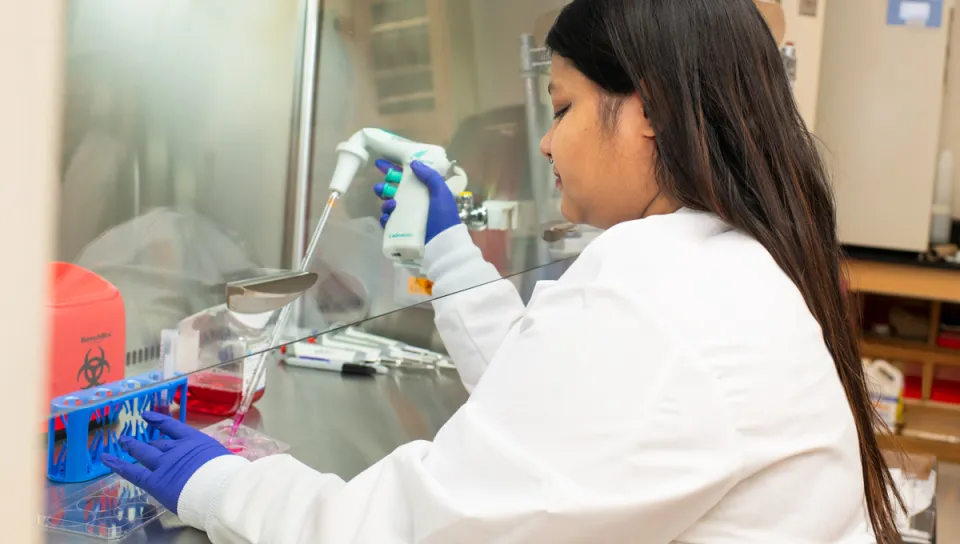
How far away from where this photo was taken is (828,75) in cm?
317

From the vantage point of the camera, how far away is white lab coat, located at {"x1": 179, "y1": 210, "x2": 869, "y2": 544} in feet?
2.34

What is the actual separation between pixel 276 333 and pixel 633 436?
52 cm

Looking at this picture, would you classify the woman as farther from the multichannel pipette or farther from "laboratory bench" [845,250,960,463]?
"laboratory bench" [845,250,960,463]

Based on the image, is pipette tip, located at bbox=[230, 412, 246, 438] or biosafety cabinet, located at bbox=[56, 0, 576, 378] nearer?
biosafety cabinet, located at bbox=[56, 0, 576, 378]

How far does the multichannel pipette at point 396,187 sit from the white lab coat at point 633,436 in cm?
42

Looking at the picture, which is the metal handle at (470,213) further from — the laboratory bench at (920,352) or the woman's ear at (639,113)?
the laboratory bench at (920,352)

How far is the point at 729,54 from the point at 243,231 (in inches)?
24.9

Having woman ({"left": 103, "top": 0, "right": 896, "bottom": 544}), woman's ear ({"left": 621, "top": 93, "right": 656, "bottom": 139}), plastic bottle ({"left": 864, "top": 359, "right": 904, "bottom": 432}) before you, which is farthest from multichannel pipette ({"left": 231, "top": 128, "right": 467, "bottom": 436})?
plastic bottle ({"left": 864, "top": 359, "right": 904, "bottom": 432})

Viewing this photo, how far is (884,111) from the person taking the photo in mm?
3100

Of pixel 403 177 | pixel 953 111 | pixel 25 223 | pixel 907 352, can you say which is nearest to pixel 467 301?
pixel 403 177

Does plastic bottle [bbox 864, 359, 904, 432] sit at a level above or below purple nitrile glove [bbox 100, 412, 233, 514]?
below

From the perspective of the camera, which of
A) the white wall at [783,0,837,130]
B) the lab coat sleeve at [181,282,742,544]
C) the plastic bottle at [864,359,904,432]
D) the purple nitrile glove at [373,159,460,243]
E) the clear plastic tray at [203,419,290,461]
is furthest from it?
the plastic bottle at [864,359,904,432]

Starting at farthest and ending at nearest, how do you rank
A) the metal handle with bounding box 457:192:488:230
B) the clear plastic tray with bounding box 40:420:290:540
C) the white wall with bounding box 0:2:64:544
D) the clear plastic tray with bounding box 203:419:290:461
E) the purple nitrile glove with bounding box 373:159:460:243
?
the metal handle with bounding box 457:192:488:230 < the purple nitrile glove with bounding box 373:159:460:243 < the clear plastic tray with bounding box 203:419:290:461 < the clear plastic tray with bounding box 40:420:290:540 < the white wall with bounding box 0:2:64:544

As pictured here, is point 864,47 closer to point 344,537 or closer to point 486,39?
point 486,39
